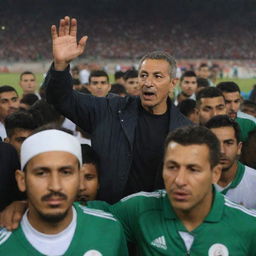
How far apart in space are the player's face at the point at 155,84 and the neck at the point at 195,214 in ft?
3.51

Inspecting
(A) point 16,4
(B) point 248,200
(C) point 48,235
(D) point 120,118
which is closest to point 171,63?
(D) point 120,118

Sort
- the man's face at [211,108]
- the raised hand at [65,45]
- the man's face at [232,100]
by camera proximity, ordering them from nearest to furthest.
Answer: the raised hand at [65,45] < the man's face at [211,108] < the man's face at [232,100]

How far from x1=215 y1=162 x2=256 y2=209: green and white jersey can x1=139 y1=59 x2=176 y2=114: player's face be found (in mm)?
757

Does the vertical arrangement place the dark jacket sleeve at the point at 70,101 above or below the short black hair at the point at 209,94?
above

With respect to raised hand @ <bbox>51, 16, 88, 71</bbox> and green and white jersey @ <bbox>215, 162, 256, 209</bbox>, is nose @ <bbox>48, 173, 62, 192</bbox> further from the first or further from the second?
green and white jersey @ <bbox>215, 162, 256, 209</bbox>

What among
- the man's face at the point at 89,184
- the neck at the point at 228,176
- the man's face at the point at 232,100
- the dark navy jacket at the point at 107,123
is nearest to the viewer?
the dark navy jacket at the point at 107,123

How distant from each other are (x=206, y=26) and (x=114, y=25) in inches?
311

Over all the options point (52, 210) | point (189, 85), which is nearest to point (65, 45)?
point (52, 210)

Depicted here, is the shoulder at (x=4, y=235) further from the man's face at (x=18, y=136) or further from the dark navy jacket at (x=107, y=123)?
the man's face at (x=18, y=136)

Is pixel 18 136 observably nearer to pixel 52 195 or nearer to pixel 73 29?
pixel 73 29

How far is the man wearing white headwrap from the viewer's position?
2.26 m

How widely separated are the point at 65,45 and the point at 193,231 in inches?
60.5

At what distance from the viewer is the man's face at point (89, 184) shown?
3.48 m

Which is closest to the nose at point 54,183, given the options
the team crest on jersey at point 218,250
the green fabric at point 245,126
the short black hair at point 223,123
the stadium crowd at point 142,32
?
the team crest on jersey at point 218,250
